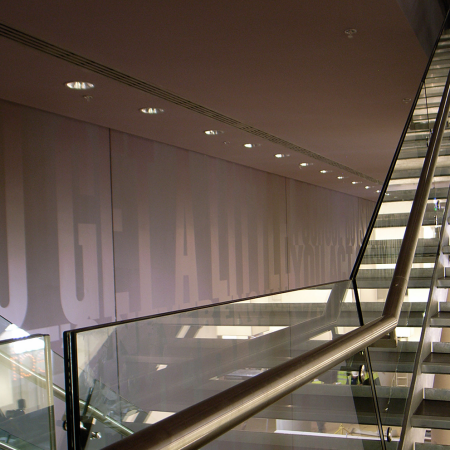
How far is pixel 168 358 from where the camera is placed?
4.70ft

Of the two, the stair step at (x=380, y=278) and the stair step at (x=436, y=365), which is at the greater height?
the stair step at (x=380, y=278)

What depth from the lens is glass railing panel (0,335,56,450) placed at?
5.59ft

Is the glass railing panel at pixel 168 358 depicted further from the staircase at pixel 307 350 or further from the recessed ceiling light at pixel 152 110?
the recessed ceiling light at pixel 152 110

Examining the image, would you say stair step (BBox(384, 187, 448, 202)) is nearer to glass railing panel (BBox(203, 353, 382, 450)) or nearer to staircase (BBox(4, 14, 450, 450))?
staircase (BBox(4, 14, 450, 450))

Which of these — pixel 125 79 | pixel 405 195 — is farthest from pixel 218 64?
pixel 405 195

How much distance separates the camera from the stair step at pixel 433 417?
2578mm

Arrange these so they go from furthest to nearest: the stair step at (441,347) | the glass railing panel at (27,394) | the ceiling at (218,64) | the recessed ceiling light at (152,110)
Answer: the recessed ceiling light at (152,110)
the ceiling at (218,64)
the stair step at (441,347)
the glass railing panel at (27,394)

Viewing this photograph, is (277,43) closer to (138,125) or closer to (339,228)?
(138,125)

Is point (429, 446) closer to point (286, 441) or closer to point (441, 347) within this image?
point (441, 347)

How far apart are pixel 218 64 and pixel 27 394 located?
345cm

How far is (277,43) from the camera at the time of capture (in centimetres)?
419

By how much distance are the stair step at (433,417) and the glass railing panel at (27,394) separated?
1.72m

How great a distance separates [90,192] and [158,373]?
5.19 metres

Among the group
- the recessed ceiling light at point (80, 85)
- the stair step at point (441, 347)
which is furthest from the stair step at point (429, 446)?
the recessed ceiling light at point (80, 85)
